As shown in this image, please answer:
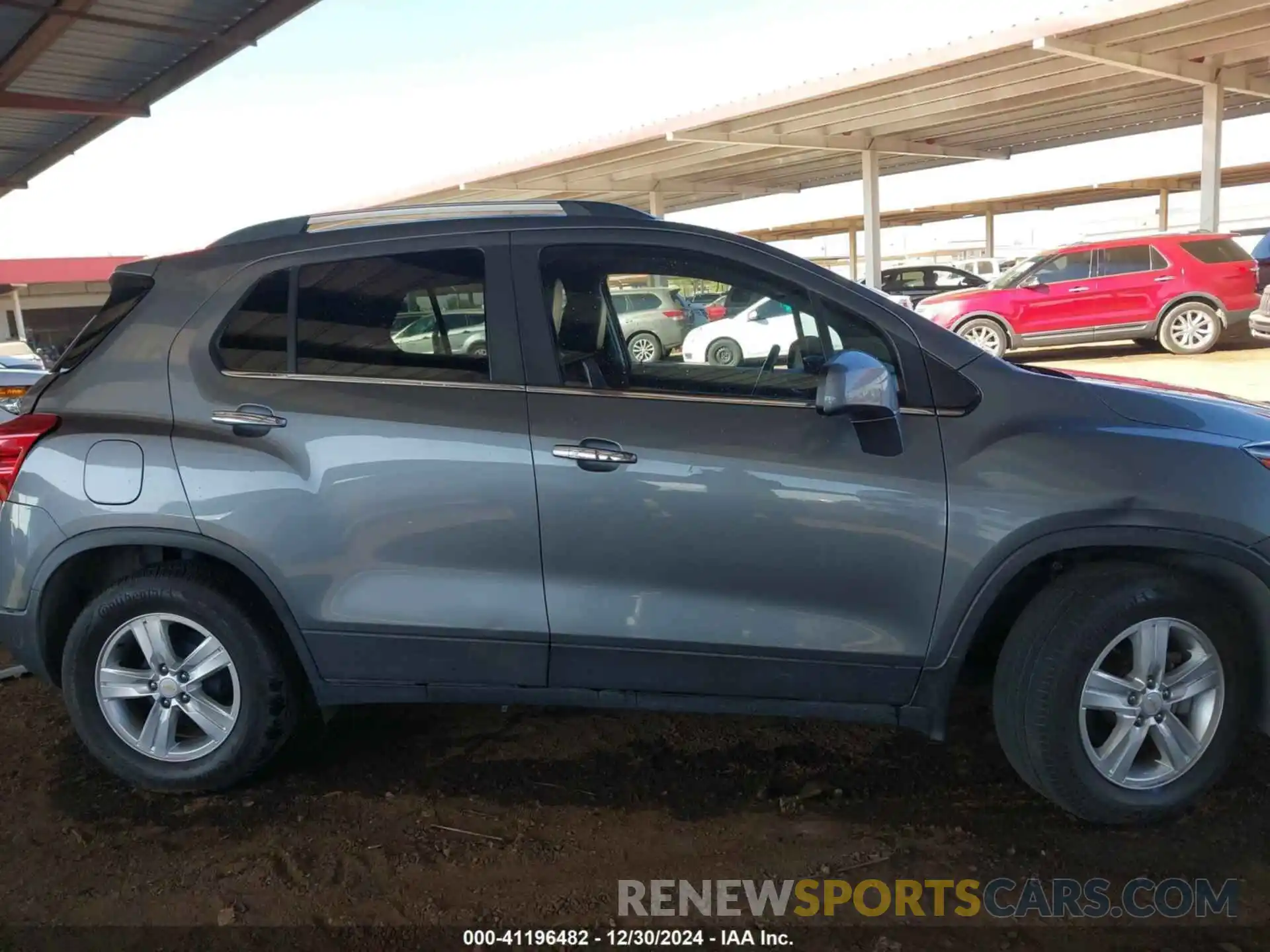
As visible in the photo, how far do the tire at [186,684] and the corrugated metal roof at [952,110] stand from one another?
1200cm

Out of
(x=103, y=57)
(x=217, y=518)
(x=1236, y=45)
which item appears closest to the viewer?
(x=217, y=518)

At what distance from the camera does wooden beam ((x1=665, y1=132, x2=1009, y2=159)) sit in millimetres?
22391

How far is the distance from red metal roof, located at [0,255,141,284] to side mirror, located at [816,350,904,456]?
46.2 m

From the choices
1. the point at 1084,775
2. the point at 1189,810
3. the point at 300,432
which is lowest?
the point at 1189,810

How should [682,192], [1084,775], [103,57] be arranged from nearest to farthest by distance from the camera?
[1084,775]
[103,57]
[682,192]

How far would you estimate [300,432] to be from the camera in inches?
124

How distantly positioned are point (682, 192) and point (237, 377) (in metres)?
32.0

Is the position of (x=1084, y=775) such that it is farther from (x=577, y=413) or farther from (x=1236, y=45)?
(x=1236, y=45)

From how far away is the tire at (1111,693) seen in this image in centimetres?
289

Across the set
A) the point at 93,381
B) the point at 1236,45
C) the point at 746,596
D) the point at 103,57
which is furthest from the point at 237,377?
the point at 1236,45

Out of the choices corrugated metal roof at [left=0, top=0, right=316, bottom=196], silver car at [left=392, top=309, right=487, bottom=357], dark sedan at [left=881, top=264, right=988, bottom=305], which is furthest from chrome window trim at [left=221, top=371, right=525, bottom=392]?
dark sedan at [left=881, top=264, right=988, bottom=305]

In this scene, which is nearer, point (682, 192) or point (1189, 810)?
point (1189, 810)

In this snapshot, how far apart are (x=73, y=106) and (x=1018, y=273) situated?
1578 cm

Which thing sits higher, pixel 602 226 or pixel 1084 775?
pixel 602 226
